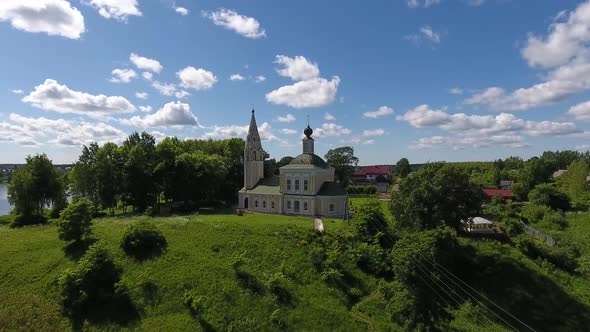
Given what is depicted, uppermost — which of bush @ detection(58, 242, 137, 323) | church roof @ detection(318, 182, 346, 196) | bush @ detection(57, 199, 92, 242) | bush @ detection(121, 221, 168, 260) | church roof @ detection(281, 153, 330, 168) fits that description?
church roof @ detection(281, 153, 330, 168)

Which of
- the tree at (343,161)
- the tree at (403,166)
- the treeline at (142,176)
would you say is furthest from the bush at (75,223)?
the tree at (403,166)

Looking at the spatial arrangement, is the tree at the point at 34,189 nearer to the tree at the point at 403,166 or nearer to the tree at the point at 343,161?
the tree at the point at 343,161

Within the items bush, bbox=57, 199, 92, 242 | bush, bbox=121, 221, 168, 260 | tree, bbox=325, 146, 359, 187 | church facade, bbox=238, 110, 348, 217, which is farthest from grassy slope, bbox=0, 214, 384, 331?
tree, bbox=325, 146, 359, 187

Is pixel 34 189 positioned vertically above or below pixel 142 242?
above

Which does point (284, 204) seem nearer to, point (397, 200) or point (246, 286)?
point (397, 200)

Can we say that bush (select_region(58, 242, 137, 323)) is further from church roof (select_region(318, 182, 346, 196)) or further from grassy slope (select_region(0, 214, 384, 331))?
church roof (select_region(318, 182, 346, 196))

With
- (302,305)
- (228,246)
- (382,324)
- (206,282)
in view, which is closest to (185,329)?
(206,282)

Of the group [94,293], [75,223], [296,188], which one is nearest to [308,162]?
[296,188]

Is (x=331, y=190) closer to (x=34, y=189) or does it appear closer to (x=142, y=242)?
(x=142, y=242)
